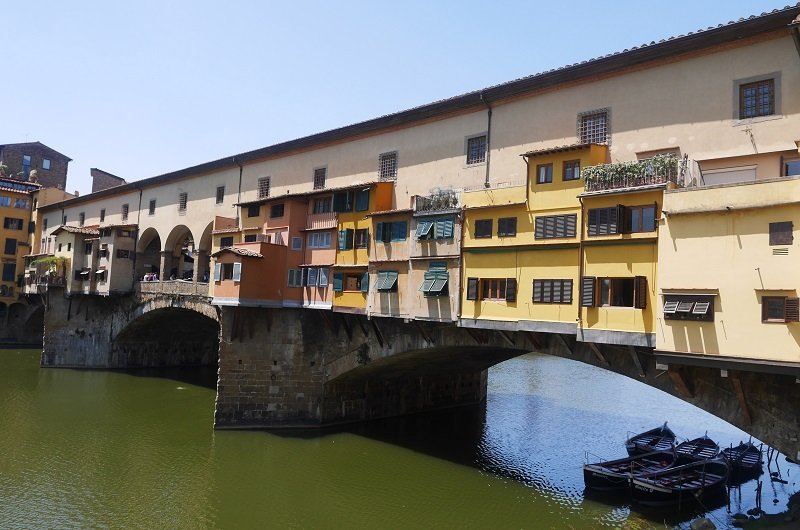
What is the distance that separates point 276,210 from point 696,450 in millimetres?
23895

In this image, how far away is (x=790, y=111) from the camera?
57.5 ft

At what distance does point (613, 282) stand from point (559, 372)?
45.5 m

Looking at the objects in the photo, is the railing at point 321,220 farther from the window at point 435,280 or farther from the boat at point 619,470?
the boat at point 619,470

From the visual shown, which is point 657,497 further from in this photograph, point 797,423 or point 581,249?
point 581,249

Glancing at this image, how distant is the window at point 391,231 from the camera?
26.0m

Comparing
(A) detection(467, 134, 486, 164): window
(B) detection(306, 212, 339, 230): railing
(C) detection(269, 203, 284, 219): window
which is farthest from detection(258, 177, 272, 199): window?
(A) detection(467, 134, 486, 164): window

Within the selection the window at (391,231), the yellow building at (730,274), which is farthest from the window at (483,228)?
the yellow building at (730,274)

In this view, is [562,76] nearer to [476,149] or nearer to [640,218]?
[476,149]

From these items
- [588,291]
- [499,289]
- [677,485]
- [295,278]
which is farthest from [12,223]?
[677,485]

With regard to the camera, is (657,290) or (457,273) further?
(457,273)

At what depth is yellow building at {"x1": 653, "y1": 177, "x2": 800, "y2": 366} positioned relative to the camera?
49.8ft

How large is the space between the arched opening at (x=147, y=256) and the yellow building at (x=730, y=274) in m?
41.1

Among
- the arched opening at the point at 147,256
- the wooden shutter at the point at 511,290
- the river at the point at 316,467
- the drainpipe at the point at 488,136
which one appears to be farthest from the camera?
the arched opening at the point at 147,256

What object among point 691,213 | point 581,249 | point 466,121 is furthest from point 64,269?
point 691,213
